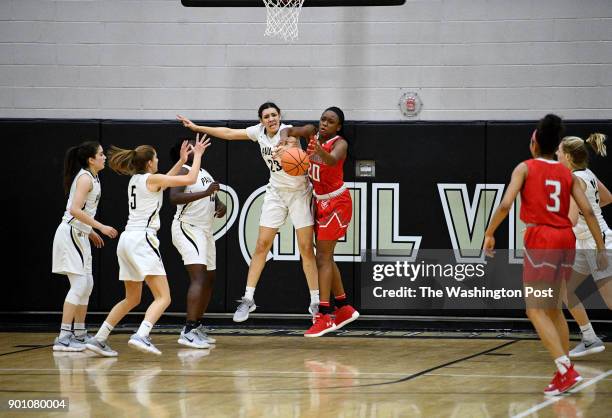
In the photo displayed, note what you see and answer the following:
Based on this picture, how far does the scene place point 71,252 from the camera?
372 inches

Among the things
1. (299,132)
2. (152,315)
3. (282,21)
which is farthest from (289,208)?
(282,21)

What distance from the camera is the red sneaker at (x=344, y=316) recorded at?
32.4 feet

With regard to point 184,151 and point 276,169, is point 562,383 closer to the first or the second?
point 276,169

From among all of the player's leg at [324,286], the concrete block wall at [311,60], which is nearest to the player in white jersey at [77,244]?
the player's leg at [324,286]

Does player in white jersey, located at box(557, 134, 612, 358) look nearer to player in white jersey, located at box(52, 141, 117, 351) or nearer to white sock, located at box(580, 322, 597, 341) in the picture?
white sock, located at box(580, 322, 597, 341)

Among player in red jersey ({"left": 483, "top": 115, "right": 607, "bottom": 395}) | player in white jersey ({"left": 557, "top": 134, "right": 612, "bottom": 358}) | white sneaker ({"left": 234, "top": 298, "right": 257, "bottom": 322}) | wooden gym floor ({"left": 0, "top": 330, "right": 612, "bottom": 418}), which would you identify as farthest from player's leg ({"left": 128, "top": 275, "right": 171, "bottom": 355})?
player in white jersey ({"left": 557, "top": 134, "right": 612, "bottom": 358})

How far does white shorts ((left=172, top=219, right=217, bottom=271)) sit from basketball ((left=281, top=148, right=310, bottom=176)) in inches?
40.1

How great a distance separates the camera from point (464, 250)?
37.4 ft

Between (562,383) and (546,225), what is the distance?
1.04m

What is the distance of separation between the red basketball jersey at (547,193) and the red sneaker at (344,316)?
3.12 metres

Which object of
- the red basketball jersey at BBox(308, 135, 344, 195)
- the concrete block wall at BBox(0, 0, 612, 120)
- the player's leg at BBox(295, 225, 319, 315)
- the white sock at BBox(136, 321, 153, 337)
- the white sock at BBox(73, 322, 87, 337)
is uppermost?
the concrete block wall at BBox(0, 0, 612, 120)

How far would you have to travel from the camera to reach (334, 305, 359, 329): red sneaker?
A: 9.88 meters

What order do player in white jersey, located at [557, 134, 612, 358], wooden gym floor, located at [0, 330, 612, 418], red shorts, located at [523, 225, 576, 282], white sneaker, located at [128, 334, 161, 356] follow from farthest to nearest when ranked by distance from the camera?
player in white jersey, located at [557, 134, 612, 358] → white sneaker, located at [128, 334, 161, 356] → red shorts, located at [523, 225, 576, 282] → wooden gym floor, located at [0, 330, 612, 418]

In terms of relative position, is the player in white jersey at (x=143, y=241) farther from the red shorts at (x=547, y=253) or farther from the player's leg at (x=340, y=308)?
the red shorts at (x=547, y=253)
